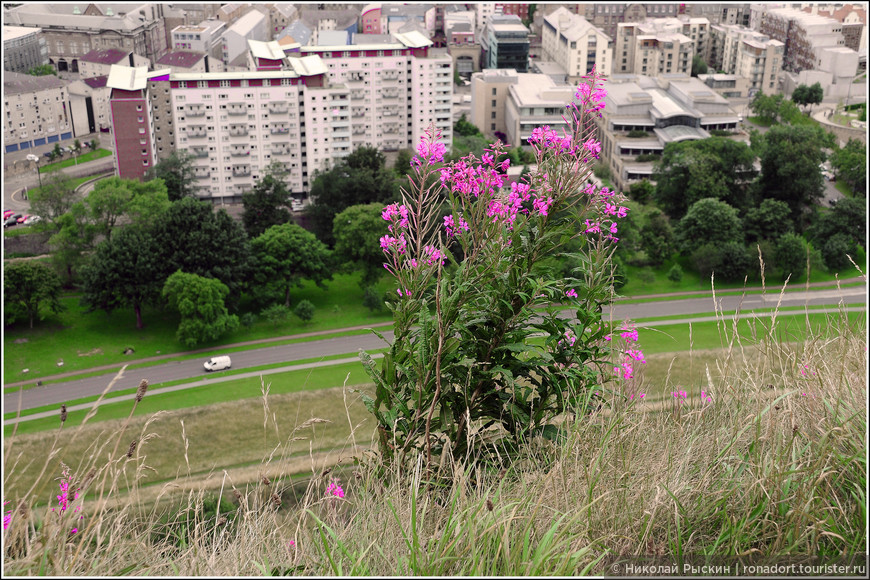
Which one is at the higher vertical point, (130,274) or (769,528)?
(769,528)

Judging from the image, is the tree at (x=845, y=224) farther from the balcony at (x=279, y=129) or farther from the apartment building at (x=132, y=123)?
the apartment building at (x=132, y=123)

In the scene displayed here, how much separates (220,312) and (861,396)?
1626 cm

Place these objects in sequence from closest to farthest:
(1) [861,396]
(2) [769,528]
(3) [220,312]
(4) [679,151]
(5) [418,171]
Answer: (2) [769,528], (1) [861,396], (5) [418,171], (3) [220,312], (4) [679,151]

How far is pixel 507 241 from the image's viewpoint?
3395 millimetres

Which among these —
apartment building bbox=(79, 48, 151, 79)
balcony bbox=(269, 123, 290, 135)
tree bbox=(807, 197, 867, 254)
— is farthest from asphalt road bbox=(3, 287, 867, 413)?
apartment building bbox=(79, 48, 151, 79)

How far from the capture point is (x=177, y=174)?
24.2 meters

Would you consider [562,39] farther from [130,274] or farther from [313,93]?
[130,274]

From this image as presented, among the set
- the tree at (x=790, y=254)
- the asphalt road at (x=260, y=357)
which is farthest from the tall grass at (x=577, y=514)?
the tree at (x=790, y=254)

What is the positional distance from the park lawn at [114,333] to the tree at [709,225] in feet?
25.6

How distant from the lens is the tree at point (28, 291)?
18.2 m

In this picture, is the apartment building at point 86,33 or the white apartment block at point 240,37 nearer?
the white apartment block at point 240,37

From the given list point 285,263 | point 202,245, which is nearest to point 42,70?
point 202,245

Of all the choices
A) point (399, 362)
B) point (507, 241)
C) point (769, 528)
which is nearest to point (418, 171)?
point (507, 241)

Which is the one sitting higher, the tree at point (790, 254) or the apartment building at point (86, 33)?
the apartment building at point (86, 33)
